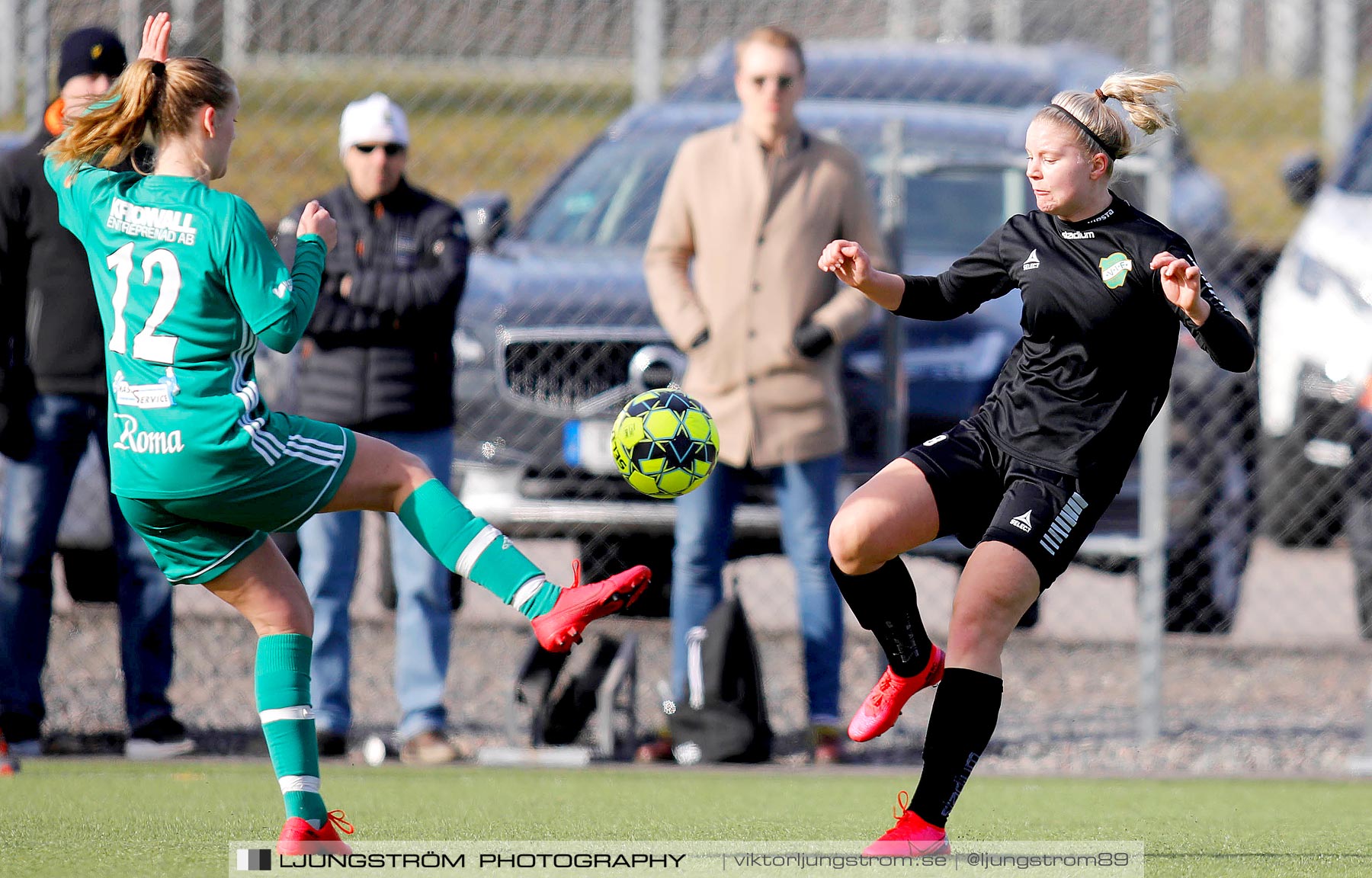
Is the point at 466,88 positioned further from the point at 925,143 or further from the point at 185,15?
the point at 925,143

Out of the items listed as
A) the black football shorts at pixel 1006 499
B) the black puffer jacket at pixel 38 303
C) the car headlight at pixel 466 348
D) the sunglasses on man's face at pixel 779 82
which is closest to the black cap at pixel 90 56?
the black puffer jacket at pixel 38 303

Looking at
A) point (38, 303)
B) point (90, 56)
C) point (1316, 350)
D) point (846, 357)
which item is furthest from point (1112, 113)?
point (1316, 350)

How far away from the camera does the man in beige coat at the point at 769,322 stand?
6.64m

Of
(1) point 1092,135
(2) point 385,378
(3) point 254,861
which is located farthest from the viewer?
(2) point 385,378

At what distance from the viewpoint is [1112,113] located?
14.8ft

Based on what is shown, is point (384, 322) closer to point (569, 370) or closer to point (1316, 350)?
point (569, 370)

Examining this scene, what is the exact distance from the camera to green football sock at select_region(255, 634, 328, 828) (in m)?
4.20

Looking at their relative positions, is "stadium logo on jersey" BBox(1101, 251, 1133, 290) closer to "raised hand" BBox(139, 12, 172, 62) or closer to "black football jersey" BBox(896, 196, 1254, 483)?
"black football jersey" BBox(896, 196, 1254, 483)

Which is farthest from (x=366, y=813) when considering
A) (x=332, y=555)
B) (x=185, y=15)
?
(x=185, y=15)

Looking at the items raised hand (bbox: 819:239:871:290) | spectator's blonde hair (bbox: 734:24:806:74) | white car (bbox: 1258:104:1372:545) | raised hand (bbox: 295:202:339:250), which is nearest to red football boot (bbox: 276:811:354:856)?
raised hand (bbox: 295:202:339:250)

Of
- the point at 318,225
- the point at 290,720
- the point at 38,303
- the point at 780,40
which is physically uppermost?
the point at 780,40

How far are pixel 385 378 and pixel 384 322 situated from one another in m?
0.20

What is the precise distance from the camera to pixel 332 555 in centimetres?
654

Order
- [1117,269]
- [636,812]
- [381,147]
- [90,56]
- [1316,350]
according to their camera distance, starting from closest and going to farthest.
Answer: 1. [1117,269]
2. [636,812]
3. [90,56]
4. [381,147]
5. [1316,350]
